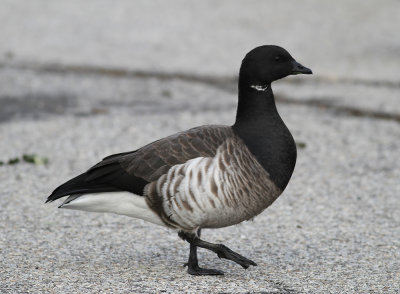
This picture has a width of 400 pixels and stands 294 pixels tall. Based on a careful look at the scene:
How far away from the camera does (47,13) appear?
888 inches

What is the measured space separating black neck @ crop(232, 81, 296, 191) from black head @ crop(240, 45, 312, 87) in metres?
0.09

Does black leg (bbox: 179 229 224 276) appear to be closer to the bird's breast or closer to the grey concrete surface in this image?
the grey concrete surface

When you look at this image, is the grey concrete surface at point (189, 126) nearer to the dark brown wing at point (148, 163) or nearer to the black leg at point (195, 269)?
the black leg at point (195, 269)

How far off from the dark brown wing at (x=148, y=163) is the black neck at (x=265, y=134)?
7.7 inches

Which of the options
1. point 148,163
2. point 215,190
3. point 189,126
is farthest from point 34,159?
point 215,190

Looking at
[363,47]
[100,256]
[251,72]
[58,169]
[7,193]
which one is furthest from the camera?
[363,47]

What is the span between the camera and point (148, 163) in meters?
6.11

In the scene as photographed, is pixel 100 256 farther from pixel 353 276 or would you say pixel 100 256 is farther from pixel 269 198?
pixel 353 276

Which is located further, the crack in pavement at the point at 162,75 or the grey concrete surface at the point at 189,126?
the crack in pavement at the point at 162,75

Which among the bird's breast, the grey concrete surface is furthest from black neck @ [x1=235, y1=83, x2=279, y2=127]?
the grey concrete surface

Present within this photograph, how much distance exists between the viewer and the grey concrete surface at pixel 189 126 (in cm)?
648

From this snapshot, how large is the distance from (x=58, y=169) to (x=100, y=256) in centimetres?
Answer: 352

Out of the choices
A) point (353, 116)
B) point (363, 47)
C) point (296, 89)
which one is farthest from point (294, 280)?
point (363, 47)

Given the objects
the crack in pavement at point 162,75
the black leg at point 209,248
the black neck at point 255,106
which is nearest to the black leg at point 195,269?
the black leg at point 209,248
